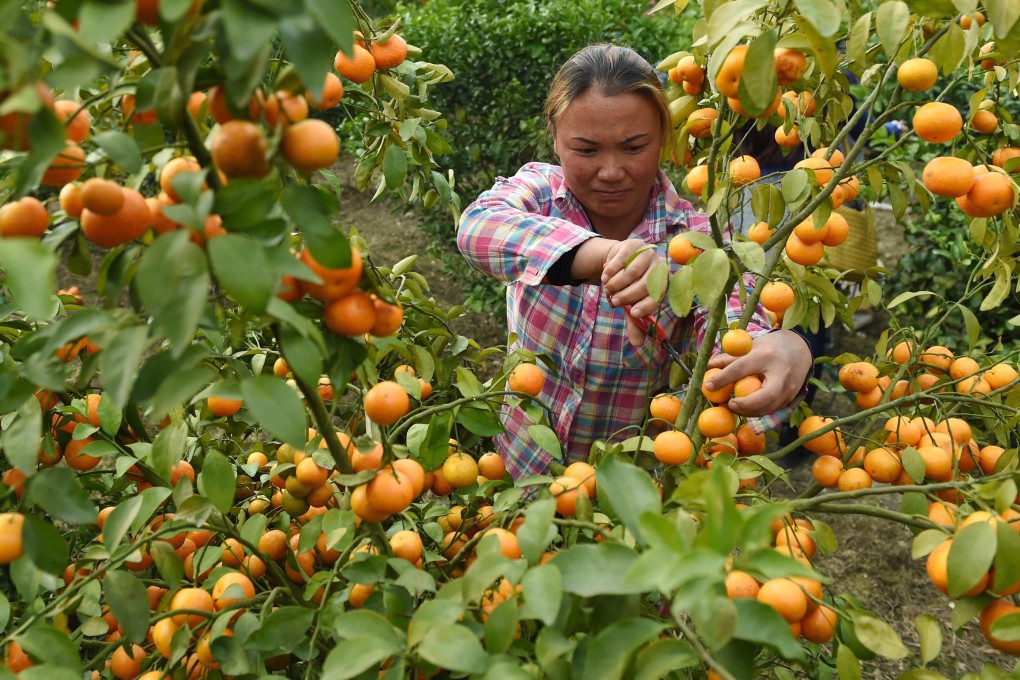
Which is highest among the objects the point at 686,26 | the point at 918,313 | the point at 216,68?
the point at 216,68

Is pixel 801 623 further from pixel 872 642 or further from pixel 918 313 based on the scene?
pixel 918 313

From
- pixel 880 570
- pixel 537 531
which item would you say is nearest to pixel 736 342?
pixel 537 531

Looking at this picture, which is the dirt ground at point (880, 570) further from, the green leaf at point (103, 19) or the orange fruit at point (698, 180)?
the green leaf at point (103, 19)

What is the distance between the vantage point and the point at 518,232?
1.69 m

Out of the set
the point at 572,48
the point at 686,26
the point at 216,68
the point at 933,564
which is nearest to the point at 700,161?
the point at 933,564

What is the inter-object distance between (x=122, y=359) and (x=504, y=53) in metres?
3.56

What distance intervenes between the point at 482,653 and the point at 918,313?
355 centimetres

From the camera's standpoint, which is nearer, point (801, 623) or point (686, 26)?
point (801, 623)

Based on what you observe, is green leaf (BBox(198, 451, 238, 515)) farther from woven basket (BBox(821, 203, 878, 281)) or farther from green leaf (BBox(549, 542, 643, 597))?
woven basket (BBox(821, 203, 878, 281))

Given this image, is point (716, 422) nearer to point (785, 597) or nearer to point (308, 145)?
point (785, 597)

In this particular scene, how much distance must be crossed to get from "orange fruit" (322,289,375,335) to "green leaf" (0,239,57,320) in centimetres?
25

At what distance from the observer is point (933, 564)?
0.86 metres

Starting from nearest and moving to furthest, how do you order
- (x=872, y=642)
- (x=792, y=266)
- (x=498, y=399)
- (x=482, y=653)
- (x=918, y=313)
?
(x=482, y=653) → (x=872, y=642) → (x=792, y=266) → (x=498, y=399) → (x=918, y=313)

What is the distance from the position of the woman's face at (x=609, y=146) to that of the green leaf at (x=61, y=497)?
1.32m
